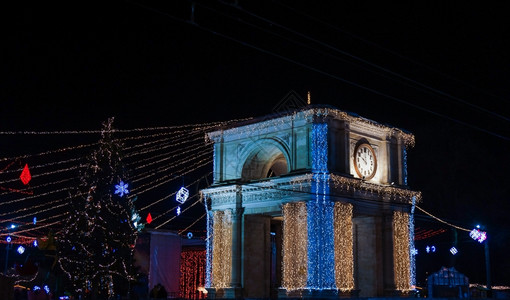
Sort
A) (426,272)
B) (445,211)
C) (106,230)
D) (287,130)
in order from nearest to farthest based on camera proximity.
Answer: (106,230) → (287,130) → (445,211) → (426,272)

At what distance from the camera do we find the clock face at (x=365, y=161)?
34.9m

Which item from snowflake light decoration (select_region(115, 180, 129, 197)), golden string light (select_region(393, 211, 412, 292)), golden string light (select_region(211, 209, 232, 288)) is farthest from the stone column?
golden string light (select_region(393, 211, 412, 292))

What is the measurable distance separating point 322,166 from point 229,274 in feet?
27.2

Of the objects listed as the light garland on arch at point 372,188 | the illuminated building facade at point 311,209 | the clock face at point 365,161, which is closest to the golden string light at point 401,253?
the illuminated building facade at point 311,209

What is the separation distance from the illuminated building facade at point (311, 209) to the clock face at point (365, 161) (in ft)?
Result: 0.19

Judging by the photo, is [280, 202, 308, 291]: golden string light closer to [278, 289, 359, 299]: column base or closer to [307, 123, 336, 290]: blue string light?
[278, 289, 359, 299]: column base

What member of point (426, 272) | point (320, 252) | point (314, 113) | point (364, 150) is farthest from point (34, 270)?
point (426, 272)

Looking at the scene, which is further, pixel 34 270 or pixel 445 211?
pixel 445 211

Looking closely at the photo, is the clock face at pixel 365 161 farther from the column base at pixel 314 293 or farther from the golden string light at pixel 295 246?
the column base at pixel 314 293

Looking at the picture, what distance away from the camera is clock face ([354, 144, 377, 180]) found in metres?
34.9

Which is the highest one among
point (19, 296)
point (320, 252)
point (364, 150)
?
point (364, 150)

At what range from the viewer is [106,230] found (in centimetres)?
3145

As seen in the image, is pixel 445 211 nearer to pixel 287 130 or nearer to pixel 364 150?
pixel 364 150

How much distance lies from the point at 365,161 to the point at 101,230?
1494 cm
